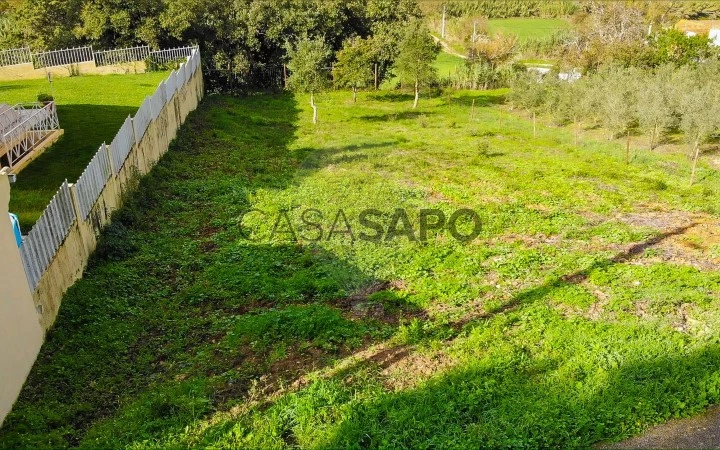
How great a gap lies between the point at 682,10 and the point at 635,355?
63050 millimetres

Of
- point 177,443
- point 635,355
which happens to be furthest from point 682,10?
point 177,443

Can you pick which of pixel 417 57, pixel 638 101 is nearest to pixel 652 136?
pixel 638 101

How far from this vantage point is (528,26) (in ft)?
201

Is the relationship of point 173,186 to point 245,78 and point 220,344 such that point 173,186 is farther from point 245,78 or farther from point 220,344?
point 245,78

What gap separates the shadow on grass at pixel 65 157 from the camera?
450 inches

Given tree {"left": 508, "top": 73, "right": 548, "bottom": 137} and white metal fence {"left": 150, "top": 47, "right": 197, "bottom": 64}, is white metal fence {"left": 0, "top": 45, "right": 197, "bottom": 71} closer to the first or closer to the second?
white metal fence {"left": 150, "top": 47, "right": 197, "bottom": 64}

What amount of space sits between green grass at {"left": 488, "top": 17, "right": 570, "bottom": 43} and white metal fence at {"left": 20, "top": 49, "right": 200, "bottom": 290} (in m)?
45.9

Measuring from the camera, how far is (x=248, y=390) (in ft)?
24.0

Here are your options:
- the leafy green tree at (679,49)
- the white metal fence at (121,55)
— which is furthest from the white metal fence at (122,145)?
the leafy green tree at (679,49)

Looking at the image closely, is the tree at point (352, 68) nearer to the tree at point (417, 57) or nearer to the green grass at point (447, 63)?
the tree at point (417, 57)

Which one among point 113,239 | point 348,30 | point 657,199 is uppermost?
point 348,30

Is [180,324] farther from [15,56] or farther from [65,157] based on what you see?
[15,56]

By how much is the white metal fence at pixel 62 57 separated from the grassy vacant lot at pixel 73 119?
4.26ft

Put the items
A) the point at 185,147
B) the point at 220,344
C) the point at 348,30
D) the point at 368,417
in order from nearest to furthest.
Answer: the point at 368,417 → the point at 220,344 → the point at 185,147 → the point at 348,30
